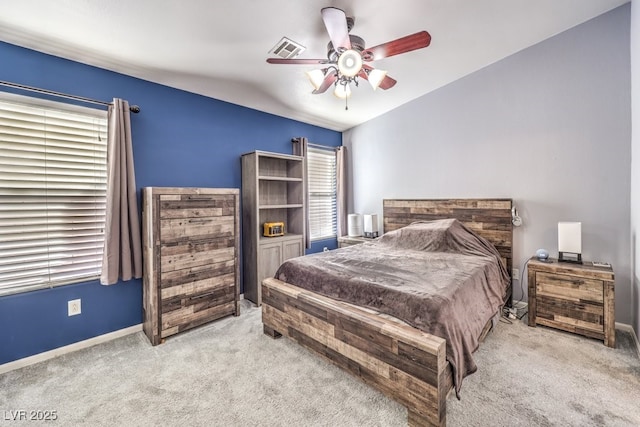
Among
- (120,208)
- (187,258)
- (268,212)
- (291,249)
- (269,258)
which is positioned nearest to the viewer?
(120,208)

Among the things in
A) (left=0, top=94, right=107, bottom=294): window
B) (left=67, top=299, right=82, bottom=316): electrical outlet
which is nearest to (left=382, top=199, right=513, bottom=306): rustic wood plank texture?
(left=0, top=94, right=107, bottom=294): window

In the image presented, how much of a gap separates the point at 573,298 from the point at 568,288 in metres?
0.09

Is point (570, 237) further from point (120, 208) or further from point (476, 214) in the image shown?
point (120, 208)

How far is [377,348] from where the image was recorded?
5.38 ft

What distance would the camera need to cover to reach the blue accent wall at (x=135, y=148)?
6.92ft

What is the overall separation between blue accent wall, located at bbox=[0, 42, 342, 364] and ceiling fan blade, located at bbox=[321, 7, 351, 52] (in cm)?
193

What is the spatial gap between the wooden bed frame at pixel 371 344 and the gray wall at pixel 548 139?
0.45m

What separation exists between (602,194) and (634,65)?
3.57 feet

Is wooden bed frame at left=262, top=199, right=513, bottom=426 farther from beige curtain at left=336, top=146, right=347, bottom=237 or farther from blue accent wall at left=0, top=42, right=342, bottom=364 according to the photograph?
beige curtain at left=336, top=146, right=347, bottom=237

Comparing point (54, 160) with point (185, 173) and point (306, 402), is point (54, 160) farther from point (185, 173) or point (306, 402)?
point (306, 402)

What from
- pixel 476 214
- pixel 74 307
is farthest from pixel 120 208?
pixel 476 214

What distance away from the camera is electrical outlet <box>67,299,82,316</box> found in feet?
7.57

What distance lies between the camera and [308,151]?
4.38 meters

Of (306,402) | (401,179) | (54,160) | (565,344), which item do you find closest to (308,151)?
(401,179)
